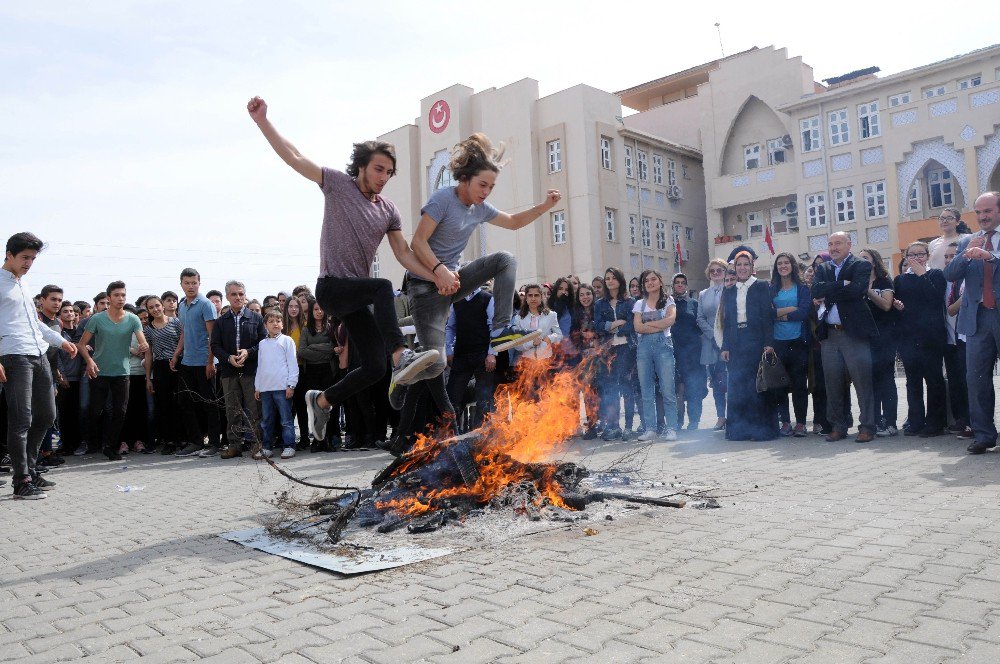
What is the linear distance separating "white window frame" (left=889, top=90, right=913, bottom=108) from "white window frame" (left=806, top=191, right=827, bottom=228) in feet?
16.6

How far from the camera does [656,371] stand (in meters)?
9.98

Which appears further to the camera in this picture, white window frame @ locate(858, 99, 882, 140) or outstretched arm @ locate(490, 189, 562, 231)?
white window frame @ locate(858, 99, 882, 140)

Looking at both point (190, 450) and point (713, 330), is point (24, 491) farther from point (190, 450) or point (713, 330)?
point (713, 330)

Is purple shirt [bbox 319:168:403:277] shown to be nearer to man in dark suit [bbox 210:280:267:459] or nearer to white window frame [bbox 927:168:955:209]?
man in dark suit [bbox 210:280:267:459]

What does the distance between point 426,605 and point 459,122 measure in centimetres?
4368

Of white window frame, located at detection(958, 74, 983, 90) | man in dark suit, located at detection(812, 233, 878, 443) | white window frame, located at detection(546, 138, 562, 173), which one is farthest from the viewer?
white window frame, located at detection(546, 138, 562, 173)

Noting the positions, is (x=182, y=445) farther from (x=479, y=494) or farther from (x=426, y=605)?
(x=426, y=605)

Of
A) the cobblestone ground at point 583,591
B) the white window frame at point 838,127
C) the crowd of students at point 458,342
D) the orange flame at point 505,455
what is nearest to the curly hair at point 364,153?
the crowd of students at point 458,342

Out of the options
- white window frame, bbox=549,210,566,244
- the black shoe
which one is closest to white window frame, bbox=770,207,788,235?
white window frame, bbox=549,210,566,244

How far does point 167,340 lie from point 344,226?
7.73m

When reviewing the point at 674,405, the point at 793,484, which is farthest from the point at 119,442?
the point at 793,484

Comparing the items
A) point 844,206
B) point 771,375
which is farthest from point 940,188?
point 771,375

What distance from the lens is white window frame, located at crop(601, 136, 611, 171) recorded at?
42094 millimetres

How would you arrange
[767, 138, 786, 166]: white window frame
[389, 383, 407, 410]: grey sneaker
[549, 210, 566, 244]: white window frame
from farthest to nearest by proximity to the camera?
[549, 210, 566, 244]: white window frame, [767, 138, 786, 166]: white window frame, [389, 383, 407, 410]: grey sneaker
